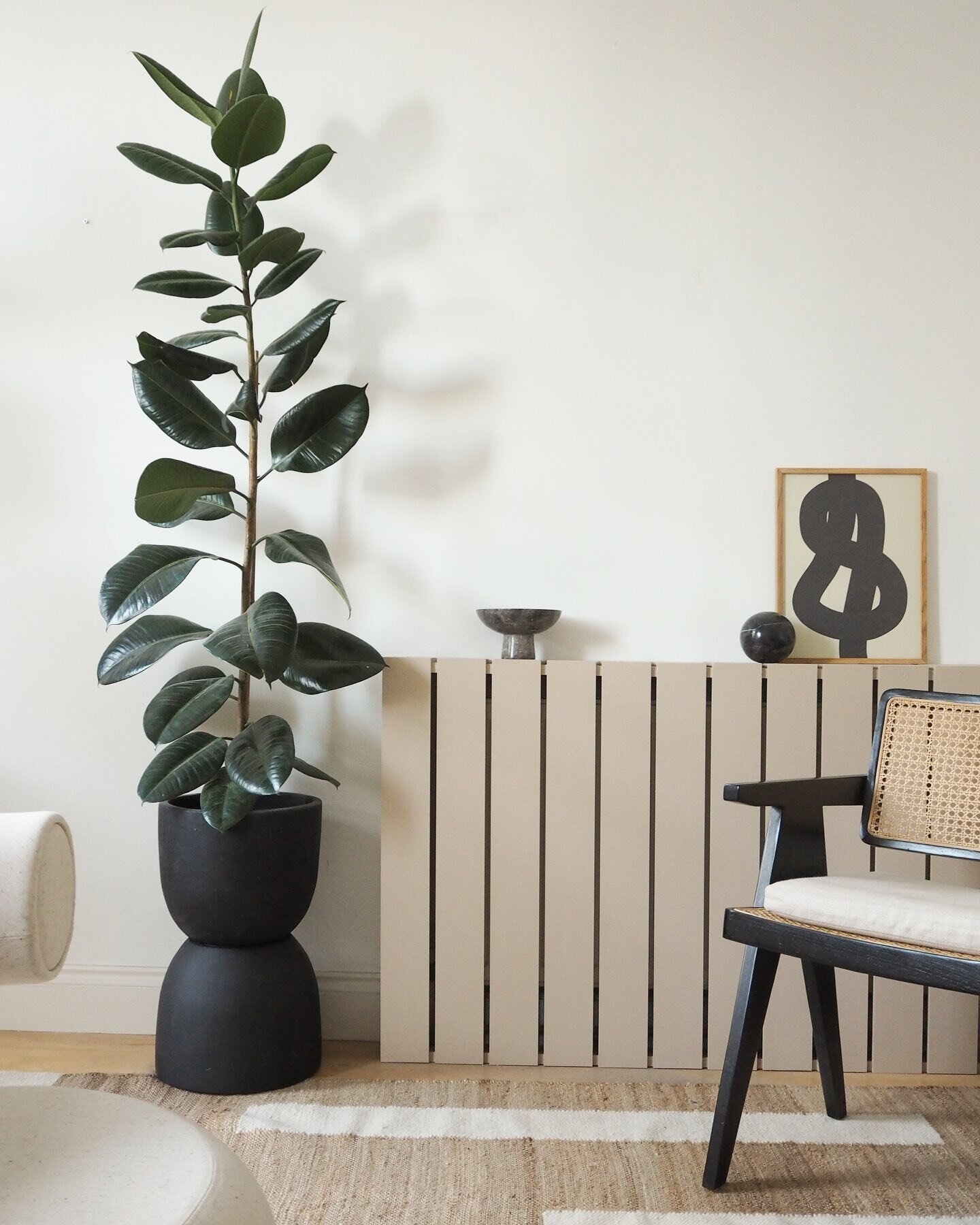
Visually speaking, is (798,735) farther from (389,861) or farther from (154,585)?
(154,585)

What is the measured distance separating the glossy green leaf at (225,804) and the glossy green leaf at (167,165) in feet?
3.96

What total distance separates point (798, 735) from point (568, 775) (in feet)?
1.60

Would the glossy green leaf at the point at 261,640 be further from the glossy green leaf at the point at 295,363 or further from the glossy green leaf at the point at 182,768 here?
the glossy green leaf at the point at 295,363

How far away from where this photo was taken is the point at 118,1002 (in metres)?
2.35

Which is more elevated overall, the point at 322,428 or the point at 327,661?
the point at 322,428

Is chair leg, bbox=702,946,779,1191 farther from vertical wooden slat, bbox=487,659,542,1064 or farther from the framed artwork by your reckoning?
the framed artwork

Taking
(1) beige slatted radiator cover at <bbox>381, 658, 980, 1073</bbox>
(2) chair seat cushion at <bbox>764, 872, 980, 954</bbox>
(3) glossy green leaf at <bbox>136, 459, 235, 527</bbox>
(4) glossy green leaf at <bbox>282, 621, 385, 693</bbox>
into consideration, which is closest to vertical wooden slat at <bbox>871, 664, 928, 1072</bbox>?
(1) beige slatted radiator cover at <bbox>381, 658, 980, 1073</bbox>

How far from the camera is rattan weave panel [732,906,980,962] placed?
1.41m

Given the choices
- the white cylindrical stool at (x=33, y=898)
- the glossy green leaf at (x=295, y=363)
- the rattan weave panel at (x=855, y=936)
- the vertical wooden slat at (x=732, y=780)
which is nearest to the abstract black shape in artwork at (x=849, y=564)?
the vertical wooden slat at (x=732, y=780)

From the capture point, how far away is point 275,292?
7.13 feet

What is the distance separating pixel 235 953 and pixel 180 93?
1.71m

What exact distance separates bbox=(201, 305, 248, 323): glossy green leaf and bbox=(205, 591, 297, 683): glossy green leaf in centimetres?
63

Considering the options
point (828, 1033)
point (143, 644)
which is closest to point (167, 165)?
point (143, 644)

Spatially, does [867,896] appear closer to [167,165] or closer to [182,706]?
[182,706]
